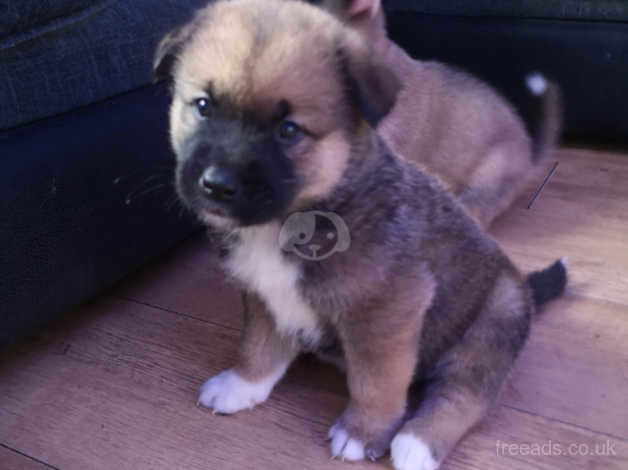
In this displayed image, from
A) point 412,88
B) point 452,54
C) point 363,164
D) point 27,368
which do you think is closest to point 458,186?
point 412,88

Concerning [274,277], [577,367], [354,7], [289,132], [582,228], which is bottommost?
[582,228]

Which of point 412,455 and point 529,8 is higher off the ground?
point 529,8

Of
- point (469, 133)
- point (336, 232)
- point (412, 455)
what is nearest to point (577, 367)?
point (412, 455)

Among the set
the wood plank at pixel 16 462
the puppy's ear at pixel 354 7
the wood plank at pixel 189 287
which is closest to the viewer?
the wood plank at pixel 16 462

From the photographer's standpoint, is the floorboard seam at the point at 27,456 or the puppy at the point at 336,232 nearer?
the puppy at the point at 336,232

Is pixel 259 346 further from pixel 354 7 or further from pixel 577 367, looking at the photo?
pixel 354 7

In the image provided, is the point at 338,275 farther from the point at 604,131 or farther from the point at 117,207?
the point at 604,131

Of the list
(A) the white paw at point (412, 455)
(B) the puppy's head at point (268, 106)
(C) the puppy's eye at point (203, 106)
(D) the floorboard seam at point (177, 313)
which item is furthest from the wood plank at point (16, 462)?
(C) the puppy's eye at point (203, 106)

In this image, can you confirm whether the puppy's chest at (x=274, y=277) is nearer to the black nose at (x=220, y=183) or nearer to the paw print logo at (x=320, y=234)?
the paw print logo at (x=320, y=234)
